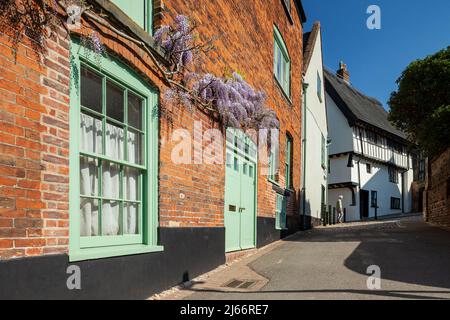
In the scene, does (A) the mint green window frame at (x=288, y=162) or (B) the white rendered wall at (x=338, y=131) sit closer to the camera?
(A) the mint green window frame at (x=288, y=162)

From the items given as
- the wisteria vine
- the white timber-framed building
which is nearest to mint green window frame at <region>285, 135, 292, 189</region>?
the wisteria vine

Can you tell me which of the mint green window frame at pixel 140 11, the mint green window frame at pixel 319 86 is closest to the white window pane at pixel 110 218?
the mint green window frame at pixel 140 11

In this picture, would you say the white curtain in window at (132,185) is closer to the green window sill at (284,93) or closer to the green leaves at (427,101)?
the green window sill at (284,93)

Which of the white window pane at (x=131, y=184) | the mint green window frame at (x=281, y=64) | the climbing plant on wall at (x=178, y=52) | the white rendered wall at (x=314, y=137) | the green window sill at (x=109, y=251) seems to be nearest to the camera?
the climbing plant on wall at (x=178, y=52)

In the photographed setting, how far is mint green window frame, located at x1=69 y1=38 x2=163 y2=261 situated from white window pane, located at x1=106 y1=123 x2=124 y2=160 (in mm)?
104

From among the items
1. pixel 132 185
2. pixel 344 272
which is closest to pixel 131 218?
pixel 132 185

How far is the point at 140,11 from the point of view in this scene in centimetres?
511

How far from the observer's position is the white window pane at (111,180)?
13.9 ft

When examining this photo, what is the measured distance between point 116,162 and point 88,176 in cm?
44

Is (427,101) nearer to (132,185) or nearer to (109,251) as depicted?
(132,185)

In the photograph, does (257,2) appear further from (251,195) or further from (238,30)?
(251,195)

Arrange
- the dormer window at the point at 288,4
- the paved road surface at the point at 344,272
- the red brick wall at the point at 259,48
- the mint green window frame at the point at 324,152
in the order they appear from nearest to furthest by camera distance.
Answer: the paved road surface at the point at 344,272 → the red brick wall at the point at 259,48 → the dormer window at the point at 288,4 → the mint green window frame at the point at 324,152

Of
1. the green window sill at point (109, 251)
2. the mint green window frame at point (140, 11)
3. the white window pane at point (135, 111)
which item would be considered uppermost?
the mint green window frame at point (140, 11)

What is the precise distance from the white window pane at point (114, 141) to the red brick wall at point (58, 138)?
0.69 meters
